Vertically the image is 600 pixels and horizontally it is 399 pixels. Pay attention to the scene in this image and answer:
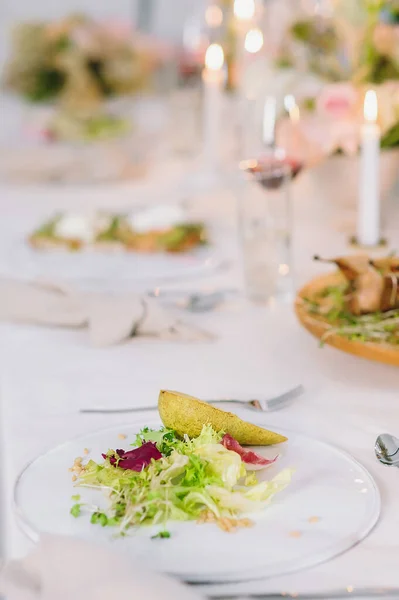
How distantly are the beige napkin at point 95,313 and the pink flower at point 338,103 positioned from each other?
0.66 m

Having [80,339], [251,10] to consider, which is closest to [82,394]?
[80,339]

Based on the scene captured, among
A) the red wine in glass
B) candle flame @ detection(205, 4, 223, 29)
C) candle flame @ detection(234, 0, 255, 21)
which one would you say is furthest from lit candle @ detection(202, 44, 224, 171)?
the red wine in glass

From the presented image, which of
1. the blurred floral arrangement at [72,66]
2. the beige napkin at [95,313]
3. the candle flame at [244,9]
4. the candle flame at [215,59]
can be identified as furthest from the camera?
the blurred floral arrangement at [72,66]

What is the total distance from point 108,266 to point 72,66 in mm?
1695

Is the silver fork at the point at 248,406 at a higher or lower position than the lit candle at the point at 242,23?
lower

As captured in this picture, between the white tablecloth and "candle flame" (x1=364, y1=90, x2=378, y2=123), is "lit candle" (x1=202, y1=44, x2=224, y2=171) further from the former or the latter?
the white tablecloth

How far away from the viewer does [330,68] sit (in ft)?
6.30

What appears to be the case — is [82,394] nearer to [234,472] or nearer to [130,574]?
[234,472]

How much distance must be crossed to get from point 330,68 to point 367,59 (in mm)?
113

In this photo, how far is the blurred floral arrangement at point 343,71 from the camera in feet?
5.68

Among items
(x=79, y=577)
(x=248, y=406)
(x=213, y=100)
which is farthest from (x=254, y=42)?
(x=79, y=577)

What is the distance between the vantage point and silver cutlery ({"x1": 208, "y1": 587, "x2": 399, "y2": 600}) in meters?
0.64

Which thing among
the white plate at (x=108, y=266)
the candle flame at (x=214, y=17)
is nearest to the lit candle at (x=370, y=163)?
the white plate at (x=108, y=266)

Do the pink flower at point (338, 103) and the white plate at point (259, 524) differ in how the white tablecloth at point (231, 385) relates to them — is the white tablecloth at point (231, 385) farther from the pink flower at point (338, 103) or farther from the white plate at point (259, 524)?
the pink flower at point (338, 103)
